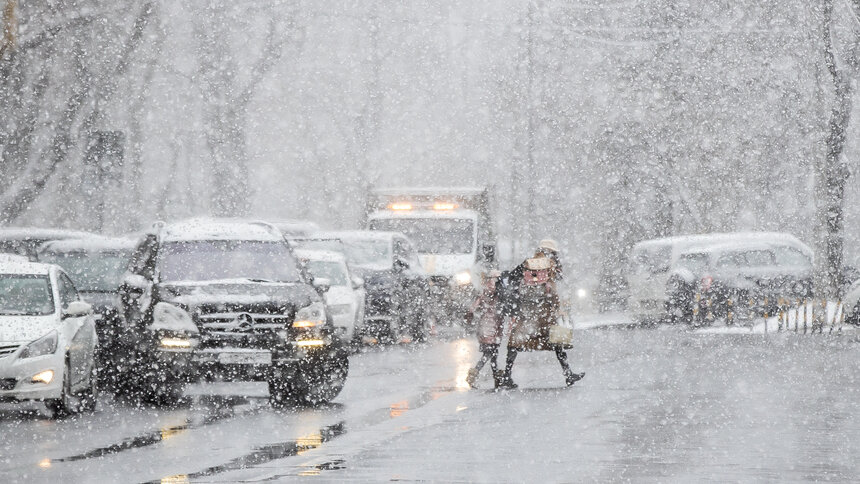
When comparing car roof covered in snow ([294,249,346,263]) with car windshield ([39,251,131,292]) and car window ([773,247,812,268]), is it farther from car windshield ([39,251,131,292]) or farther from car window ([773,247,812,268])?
car window ([773,247,812,268])

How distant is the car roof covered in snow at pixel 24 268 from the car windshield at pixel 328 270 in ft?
29.9

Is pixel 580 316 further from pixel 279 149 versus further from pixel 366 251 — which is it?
pixel 279 149

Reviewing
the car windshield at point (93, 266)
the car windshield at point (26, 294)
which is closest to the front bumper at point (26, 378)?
the car windshield at point (26, 294)

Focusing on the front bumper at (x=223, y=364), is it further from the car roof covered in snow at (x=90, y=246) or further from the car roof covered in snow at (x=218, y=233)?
the car roof covered in snow at (x=90, y=246)

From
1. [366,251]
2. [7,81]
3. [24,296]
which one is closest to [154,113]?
[7,81]

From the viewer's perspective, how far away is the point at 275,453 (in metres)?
11.4

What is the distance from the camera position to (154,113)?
44125mm

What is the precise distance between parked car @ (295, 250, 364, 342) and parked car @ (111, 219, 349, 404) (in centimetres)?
549

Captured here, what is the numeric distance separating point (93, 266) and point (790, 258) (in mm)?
16733

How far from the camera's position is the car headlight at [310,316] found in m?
15.5

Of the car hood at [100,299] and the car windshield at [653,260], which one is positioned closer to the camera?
the car hood at [100,299]

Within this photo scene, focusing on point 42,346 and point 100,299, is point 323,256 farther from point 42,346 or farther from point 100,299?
point 42,346

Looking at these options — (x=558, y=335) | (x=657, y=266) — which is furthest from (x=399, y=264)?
(x=558, y=335)

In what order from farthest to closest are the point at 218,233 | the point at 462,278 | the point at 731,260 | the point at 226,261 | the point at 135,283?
the point at 731,260, the point at 462,278, the point at 218,233, the point at 226,261, the point at 135,283
